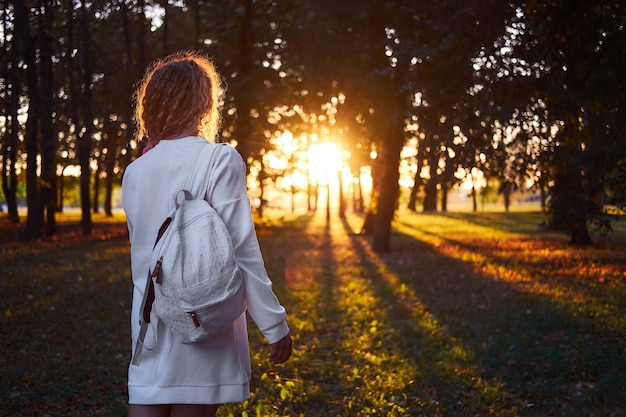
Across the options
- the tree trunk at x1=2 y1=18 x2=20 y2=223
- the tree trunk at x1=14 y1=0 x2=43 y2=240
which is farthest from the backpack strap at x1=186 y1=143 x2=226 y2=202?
the tree trunk at x1=14 y1=0 x2=43 y2=240

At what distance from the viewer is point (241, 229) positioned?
7.80ft

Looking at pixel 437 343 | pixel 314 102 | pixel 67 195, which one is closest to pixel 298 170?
pixel 314 102

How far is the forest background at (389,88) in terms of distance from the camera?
38.3 feet

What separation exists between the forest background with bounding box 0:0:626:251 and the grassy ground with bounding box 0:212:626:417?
273 centimetres

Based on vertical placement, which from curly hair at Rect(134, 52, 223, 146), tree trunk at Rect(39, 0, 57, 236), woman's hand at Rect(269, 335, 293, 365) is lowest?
woman's hand at Rect(269, 335, 293, 365)

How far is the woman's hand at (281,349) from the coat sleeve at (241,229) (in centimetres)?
10

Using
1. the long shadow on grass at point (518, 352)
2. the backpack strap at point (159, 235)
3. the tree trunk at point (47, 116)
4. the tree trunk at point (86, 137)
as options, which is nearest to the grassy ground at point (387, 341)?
the long shadow on grass at point (518, 352)

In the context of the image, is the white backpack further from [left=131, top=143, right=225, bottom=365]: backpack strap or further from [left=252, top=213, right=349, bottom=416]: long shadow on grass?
[left=252, top=213, right=349, bottom=416]: long shadow on grass

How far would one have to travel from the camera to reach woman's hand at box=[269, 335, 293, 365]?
2486 millimetres

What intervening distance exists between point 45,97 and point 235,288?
1403 centimetres

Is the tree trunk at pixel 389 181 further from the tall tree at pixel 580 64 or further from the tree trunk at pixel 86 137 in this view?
the tree trunk at pixel 86 137

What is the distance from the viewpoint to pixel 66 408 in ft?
19.1

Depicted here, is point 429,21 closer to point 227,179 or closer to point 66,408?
point 66,408

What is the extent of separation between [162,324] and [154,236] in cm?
37
